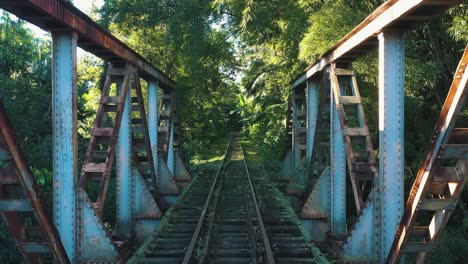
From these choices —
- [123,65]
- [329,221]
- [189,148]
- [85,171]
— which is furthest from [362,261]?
[189,148]

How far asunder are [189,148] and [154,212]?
16.6 m

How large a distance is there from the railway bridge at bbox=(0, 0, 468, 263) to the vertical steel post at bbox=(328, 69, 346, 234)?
0.07 ft

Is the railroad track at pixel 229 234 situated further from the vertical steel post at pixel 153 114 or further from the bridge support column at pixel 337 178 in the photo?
the vertical steel post at pixel 153 114

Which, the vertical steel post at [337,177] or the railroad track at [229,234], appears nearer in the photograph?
the railroad track at [229,234]

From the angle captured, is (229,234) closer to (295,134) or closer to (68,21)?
(68,21)

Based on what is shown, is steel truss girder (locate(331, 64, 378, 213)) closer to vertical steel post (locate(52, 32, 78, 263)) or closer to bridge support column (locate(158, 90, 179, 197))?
vertical steel post (locate(52, 32, 78, 263))

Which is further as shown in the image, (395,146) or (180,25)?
(180,25)

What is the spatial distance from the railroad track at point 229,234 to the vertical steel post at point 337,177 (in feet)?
2.76

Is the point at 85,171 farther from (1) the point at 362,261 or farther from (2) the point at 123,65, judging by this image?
(1) the point at 362,261

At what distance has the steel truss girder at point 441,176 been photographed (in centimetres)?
487

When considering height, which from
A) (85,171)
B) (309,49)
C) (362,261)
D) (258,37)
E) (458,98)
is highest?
(258,37)

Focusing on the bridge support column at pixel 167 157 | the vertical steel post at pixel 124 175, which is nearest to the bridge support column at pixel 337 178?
the vertical steel post at pixel 124 175

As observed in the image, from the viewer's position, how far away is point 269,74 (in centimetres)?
2236

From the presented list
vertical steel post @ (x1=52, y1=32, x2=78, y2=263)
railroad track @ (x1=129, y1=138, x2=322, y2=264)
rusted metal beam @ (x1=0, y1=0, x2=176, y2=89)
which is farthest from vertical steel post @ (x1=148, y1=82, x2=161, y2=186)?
vertical steel post @ (x1=52, y1=32, x2=78, y2=263)
